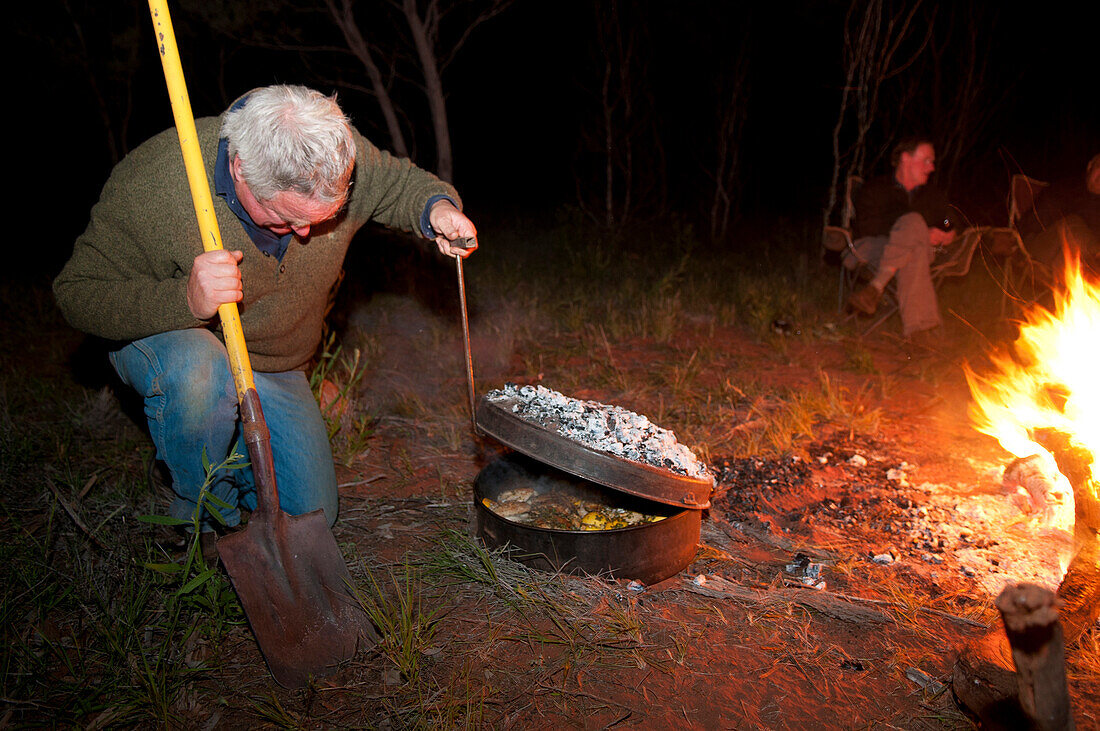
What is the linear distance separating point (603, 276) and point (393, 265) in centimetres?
227

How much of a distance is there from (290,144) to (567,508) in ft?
5.39

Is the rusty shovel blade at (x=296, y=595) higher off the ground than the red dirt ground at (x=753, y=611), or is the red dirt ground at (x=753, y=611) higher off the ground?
the rusty shovel blade at (x=296, y=595)

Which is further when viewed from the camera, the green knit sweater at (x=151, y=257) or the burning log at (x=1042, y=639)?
the green knit sweater at (x=151, y=257)

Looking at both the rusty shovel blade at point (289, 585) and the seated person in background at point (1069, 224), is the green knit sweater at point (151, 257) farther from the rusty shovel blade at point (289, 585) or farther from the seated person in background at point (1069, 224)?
the seated person in background at point (1069, 224)

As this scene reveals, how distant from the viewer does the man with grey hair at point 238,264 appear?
188 cm

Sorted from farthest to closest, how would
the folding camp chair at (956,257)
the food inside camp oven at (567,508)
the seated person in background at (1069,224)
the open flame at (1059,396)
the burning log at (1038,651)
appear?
the folding camp chair at (956,257), the seated person in background at (1069,224), the food inside camp oven at (567,508), the open flame at (1059,396), the burning log at (1038,651)

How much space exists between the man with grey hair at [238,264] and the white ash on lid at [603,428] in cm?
61

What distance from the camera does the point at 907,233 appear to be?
189 inches

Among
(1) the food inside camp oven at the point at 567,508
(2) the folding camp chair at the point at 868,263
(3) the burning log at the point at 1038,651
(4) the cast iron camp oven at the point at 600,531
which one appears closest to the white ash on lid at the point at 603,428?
(4) the cast iron camp oven at the point at 600,531

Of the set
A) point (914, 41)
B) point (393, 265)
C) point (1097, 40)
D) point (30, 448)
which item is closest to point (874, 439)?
point (393, 265)

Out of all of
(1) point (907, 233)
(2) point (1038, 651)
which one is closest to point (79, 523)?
(2) point (1038, 651)

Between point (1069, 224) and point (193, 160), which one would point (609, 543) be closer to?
point (193, 160)

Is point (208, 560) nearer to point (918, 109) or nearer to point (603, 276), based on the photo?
point (603, 276)

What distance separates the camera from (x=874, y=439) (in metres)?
3.39
